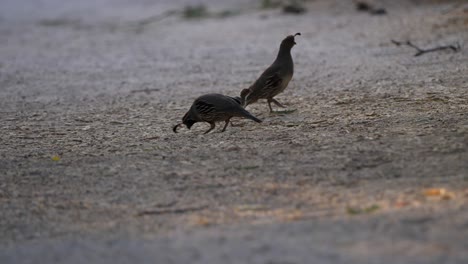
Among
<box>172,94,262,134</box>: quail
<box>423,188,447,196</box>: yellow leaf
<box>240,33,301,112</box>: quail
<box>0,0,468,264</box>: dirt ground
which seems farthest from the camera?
<box>240,33,301,112</box>: quail

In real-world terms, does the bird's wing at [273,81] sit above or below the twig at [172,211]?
below

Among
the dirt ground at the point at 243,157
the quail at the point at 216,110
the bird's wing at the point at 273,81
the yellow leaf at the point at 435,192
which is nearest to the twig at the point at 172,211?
the dirt ground at the point at 243,157

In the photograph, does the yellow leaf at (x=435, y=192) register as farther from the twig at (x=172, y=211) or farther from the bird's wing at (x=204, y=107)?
the bird's wing at (x=204, y=107)

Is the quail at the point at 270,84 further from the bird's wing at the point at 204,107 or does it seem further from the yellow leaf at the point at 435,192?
the yellow leaf at the point at 435,192

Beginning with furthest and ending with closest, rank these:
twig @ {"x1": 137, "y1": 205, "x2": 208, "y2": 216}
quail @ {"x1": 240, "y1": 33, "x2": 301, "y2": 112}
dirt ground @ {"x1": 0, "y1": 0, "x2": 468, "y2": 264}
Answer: quail @ {"x1": 240, "y1": 33, "x2": 301, "y2": 112} → twig @ {"x1": 137, "y1": 205, "x2": 208, "y2": 216} → dirt ground @ {"x1": 0, "y1": 0, "x2": 468, "y2": 264}

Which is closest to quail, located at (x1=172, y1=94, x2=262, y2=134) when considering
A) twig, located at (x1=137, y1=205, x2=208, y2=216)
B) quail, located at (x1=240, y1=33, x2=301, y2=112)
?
quail, located at (x1=240, y1=33, x2=301, y2=112)

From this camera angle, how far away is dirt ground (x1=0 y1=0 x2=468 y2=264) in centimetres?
517

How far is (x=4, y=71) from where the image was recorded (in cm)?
1422

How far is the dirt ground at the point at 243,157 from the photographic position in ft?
17.0

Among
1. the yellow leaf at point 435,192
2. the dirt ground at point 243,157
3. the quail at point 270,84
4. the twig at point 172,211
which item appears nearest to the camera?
the dirt ground at point 243,157

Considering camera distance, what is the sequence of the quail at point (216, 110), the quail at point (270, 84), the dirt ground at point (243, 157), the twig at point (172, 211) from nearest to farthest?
the dirt ground at point (243, 157)
the twig at point (172, 211)
the quail at point (216, 110)
the quail at point (270, 84)

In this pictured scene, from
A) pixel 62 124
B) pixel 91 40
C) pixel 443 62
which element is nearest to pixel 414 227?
pixel 62 124

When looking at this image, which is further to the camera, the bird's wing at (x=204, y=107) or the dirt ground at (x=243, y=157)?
the bird's wing at (x=204, y=107)

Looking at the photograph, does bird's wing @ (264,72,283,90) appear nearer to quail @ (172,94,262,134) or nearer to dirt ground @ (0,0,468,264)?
dirt ground @ (0,0,468,264)
